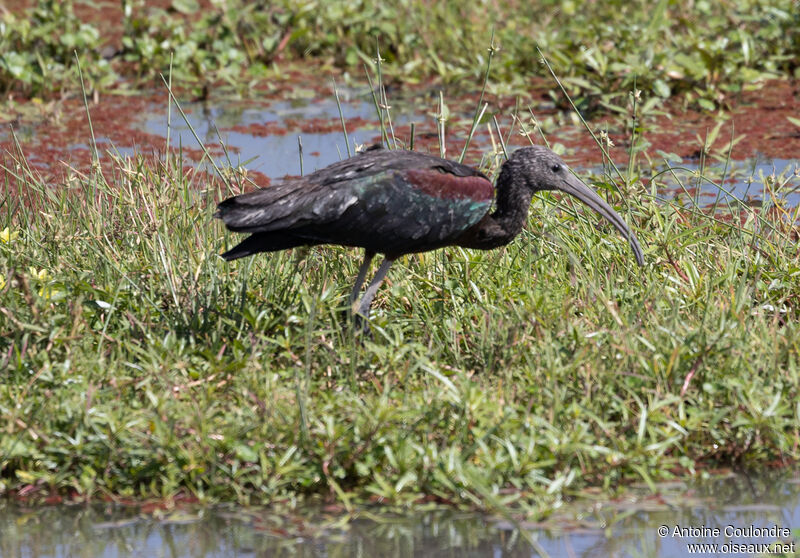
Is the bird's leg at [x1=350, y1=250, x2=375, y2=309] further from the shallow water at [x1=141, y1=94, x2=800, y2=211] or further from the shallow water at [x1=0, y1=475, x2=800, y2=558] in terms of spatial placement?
the shallow water at [x1=141, y1=94, x2=800, y2=211]

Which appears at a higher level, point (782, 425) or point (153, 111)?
point (153, 111)

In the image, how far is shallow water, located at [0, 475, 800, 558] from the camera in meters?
3.72

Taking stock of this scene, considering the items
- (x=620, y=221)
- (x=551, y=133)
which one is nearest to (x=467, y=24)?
(x=551, y=133)

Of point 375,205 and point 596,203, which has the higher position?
point 375,205

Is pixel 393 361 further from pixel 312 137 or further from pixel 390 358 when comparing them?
pixel 312 137

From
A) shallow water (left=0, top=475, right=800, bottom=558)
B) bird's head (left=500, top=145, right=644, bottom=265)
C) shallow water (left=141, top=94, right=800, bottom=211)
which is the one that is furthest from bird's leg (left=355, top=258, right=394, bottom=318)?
shallow water (left=141, top=94, right=800, bottom=211)

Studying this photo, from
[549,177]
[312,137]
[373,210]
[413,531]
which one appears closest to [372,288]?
[373,210]

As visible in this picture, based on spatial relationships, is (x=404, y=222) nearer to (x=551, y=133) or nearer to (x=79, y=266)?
(x=79, y=266)

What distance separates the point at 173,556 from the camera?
12.1 feet

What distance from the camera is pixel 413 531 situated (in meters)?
3.84

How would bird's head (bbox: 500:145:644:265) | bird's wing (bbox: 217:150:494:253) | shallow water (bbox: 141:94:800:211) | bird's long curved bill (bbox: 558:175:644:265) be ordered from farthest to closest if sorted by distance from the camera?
shallow water (bbox: 141:94:800:211), bird's long curved bill (bbox: 558:175:644:265), bird's head (bbox: 500:145:644:265), bird's wing (bbox: 217:150:494:253)

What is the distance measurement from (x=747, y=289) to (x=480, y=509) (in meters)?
1.75

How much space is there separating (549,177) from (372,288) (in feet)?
2.92

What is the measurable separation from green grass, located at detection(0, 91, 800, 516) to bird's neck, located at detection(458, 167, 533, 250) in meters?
0.22
